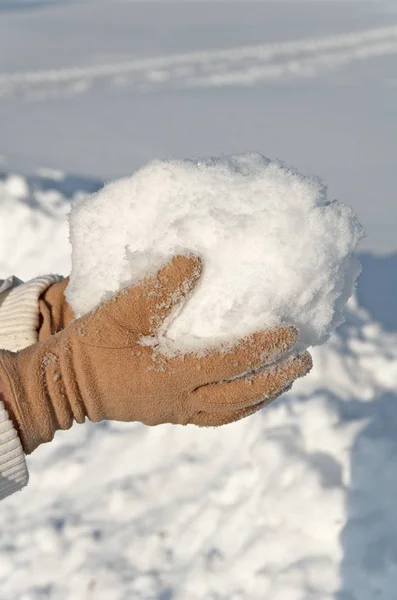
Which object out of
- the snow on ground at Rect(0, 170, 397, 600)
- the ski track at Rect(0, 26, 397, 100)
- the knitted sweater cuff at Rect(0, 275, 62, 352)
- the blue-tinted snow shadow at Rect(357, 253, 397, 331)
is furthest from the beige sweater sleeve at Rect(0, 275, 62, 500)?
the ski track at Rect(0, 26, 397, 100)

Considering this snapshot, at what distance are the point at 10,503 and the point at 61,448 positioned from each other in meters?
0.28

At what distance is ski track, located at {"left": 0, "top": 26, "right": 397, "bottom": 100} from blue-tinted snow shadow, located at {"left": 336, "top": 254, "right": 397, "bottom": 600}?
3.83 meters

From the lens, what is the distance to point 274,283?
4.80 ft

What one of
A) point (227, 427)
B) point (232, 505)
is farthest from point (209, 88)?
point (232, 505)

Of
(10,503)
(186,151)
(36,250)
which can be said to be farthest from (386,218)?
(10,503)

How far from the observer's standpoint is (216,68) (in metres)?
6.39

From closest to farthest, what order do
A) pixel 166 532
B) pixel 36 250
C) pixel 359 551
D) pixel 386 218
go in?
pixel 359 551, pixel 166 532, pixel 36 250, pixel 386 218

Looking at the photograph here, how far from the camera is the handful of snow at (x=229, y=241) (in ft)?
4.77

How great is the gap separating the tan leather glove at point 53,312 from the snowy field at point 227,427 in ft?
3.02

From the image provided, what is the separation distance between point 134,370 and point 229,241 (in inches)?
12.8

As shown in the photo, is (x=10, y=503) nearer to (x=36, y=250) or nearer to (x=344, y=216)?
(x=36, y=250)

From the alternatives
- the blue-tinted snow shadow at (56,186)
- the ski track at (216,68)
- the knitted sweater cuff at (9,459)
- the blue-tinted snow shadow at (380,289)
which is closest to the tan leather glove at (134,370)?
the knitted sweater cuff at (9,459)

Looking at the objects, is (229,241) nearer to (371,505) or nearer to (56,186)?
(371,505)

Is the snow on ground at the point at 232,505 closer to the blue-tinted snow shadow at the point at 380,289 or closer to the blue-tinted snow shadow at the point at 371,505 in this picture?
the blue-tinted snow shadow at the point at 371,505
